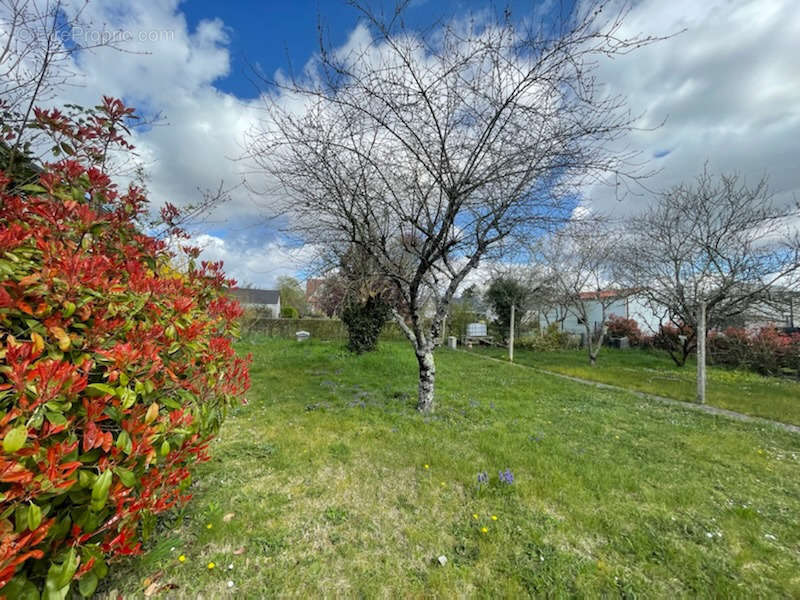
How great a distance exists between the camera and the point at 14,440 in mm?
862

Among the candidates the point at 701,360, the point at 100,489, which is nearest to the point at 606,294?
the point at 701,360

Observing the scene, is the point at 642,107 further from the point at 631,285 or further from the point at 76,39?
the point at 631,285

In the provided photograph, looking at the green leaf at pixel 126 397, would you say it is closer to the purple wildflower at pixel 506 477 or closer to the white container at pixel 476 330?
the purple wildflower at pixel 506 477

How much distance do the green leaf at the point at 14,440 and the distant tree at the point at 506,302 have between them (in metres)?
16.2

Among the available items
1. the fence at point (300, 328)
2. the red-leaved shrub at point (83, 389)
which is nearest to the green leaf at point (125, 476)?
the red-leaved shrub at point (83, 389)

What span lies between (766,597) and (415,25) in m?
4.86

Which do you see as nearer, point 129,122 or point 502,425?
point 129,122

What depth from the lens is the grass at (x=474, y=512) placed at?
181 cm

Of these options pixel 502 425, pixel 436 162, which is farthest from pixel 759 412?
pixel 436 162

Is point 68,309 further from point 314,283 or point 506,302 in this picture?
point 506,302

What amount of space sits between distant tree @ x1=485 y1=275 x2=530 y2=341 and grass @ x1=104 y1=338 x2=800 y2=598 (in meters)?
11.6

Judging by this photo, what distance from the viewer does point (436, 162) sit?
4.12m

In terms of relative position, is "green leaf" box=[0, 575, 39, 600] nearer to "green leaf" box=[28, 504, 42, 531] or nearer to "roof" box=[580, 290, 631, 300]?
"green leaf" box=[28, 504, 42, 531]

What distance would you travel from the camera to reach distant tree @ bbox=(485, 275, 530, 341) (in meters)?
16.1
